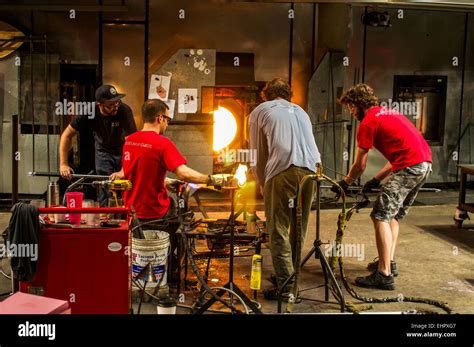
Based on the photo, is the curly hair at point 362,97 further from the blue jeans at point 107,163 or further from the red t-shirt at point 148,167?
the blue jeans at point 107,163

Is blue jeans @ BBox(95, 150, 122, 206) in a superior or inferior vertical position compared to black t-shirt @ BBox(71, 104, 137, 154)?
inferior

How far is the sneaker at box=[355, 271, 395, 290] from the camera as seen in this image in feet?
22.3

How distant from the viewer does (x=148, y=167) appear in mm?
6125

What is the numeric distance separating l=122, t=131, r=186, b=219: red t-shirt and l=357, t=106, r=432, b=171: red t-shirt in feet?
6.47

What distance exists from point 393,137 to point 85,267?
3481mm

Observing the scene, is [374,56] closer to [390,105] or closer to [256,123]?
[390,105]

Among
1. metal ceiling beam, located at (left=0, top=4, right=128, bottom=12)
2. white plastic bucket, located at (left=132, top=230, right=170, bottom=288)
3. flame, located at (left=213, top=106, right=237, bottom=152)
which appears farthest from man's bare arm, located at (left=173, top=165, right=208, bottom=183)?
metal ceiling beam, located at (left=0, top=4, right=128, bottom=12)

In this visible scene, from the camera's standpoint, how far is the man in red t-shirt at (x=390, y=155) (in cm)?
670

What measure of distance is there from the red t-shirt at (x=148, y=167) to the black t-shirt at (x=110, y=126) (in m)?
1.27

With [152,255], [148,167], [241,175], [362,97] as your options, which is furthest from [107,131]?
[362,97]

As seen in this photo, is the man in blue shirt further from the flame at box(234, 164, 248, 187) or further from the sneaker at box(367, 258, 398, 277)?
the sneaker at box(367, 258, 398, 277)

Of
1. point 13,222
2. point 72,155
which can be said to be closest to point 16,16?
point 72,155

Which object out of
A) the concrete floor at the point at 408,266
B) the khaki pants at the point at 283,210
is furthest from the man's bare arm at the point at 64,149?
the khaki pants at the point at 283,210

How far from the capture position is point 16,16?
35.3ft
